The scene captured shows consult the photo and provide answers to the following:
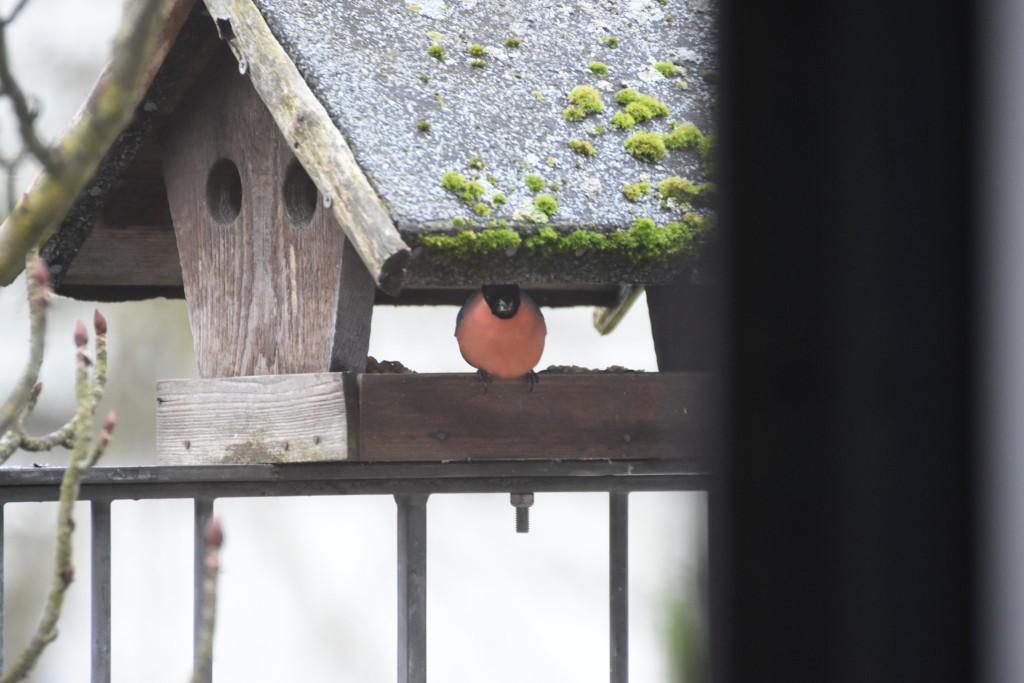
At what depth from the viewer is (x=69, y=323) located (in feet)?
16.8

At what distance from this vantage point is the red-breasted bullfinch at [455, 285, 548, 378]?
2195 mm

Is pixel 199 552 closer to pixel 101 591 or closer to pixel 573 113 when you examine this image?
pixel 101 591

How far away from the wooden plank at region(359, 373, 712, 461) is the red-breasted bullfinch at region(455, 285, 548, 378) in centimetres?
3

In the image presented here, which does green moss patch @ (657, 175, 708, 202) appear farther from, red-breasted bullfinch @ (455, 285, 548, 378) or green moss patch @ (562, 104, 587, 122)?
red-breasted bullfinch @ (455, 285, 548, 378)

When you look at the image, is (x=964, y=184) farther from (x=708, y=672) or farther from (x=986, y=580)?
(x=708, y=672)

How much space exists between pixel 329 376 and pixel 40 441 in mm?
705

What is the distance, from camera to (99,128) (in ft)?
3.95

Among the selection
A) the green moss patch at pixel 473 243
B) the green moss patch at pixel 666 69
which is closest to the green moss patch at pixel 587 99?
the green moss patch at pixel 666 69

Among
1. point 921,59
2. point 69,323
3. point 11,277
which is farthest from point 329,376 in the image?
point 69,323

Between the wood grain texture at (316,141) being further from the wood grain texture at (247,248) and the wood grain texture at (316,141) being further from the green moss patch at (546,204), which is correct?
the green moss patch at (546,204)

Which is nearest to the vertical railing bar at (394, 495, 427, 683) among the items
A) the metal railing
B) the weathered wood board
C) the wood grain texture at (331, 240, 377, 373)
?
the metal railing

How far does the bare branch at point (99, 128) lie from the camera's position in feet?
3.83

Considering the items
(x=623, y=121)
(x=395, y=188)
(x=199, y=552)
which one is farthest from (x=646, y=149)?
(x=199, y=552)

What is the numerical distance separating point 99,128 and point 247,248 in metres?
1.27
